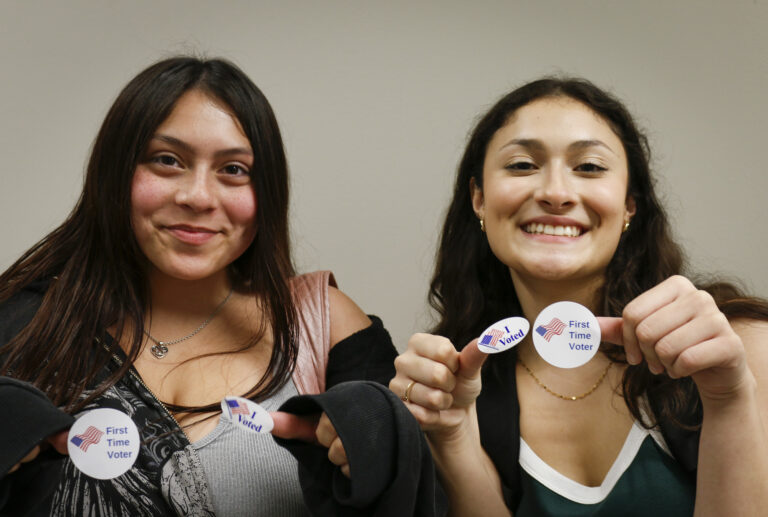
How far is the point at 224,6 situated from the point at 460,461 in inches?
61.0

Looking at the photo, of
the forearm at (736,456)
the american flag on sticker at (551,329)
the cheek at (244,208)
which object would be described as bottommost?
the forearm at (736,456)

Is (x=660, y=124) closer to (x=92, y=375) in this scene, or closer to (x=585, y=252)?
(x=585, y=252)

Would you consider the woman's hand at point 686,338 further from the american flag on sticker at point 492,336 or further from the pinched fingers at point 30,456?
the pinched fingers at point 30,456

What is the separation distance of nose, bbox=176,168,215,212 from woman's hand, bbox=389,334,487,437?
0.49 meters

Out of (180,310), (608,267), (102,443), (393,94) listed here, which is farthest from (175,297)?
(393,94)

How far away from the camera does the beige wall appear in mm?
2273

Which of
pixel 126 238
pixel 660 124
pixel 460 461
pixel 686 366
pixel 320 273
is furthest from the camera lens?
pixel 660 124

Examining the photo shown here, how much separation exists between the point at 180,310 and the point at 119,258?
17 cm

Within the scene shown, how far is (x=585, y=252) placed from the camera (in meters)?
1.54

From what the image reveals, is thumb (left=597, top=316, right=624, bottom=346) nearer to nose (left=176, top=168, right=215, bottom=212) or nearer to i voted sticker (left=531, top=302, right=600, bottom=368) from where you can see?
i voted sticker (left=531, top=302, right=600, bottom=368)

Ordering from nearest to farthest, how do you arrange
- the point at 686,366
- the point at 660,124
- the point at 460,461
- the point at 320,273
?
1. the point at 686,366
2. the point at 460,461
3. the point at 320,273
4. the point at 660,124

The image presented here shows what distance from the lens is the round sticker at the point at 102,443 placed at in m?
1.15

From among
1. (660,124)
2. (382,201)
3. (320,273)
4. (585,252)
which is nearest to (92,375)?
(320,273)

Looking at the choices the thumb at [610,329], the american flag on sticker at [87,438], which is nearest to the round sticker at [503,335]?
the thumb at [610,329]
